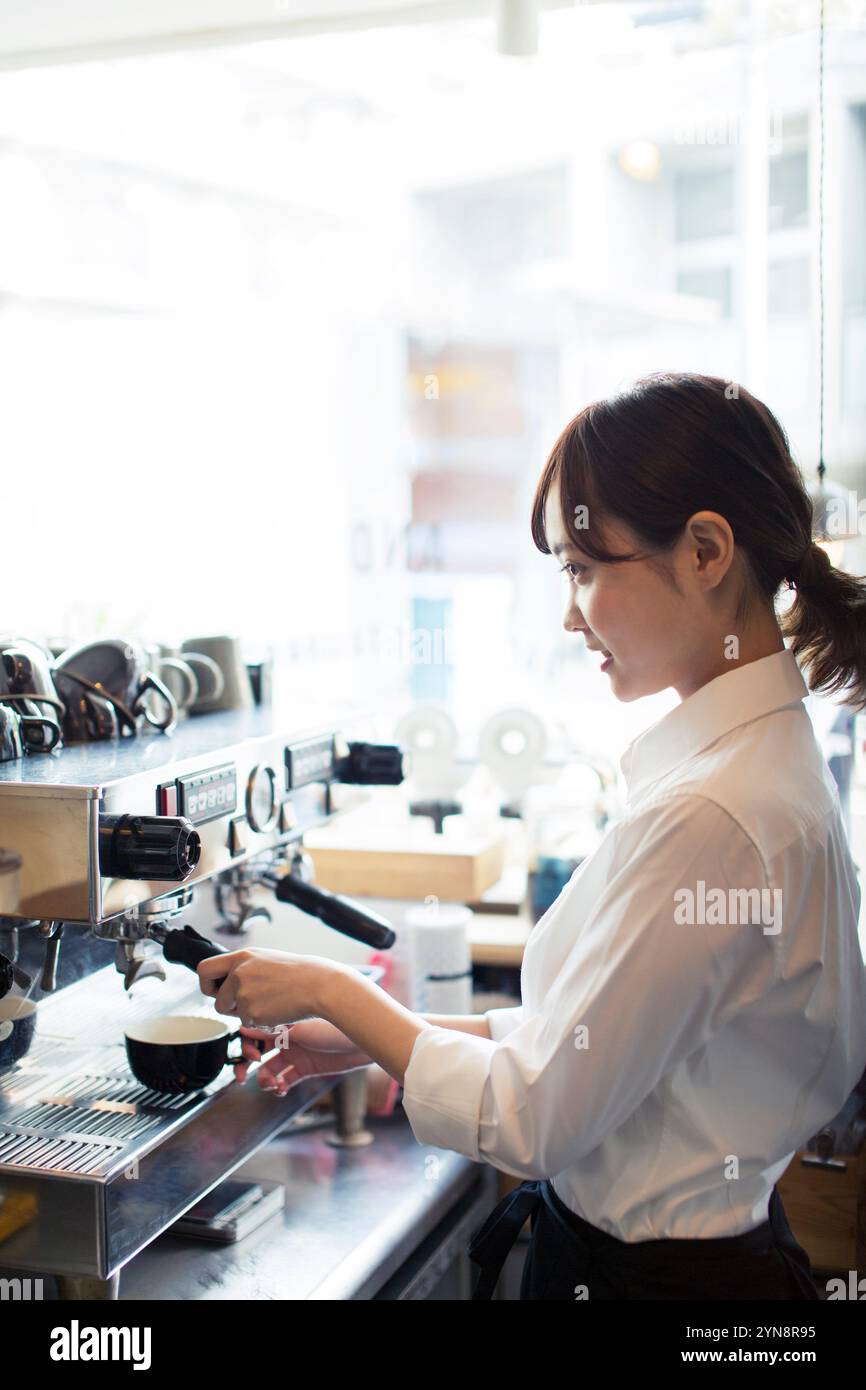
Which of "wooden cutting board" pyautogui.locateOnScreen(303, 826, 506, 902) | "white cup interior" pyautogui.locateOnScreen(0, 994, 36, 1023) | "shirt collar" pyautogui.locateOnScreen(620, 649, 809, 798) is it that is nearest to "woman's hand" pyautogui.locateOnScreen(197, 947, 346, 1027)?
"white cup interior" pyautogui.locateOnScreen(0, 994, 36, 1023)

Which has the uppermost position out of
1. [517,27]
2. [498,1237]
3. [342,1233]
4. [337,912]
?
[517,27]

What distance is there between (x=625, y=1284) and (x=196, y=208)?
241 cm

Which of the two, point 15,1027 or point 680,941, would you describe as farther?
point 15,1027

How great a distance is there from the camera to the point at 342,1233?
1340 mm

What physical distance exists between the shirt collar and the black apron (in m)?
0.36

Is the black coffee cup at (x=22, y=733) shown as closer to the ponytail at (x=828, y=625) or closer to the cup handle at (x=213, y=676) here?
the cup handle at (x=213, y=676)

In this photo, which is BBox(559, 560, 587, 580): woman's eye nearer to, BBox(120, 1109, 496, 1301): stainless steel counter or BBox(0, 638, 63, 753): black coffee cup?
BBox(0, 638, 63, 753): black coffee cup

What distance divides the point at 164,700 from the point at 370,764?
0.26 m

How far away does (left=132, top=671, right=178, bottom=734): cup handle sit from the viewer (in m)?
1.26

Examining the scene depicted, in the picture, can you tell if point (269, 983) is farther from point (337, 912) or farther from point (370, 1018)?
point (337, 912)

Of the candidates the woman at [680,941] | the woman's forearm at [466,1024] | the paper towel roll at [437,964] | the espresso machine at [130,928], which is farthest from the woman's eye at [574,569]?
the paper towel roll at [437,964]

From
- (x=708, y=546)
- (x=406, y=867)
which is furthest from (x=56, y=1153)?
(x=406, y=867)
